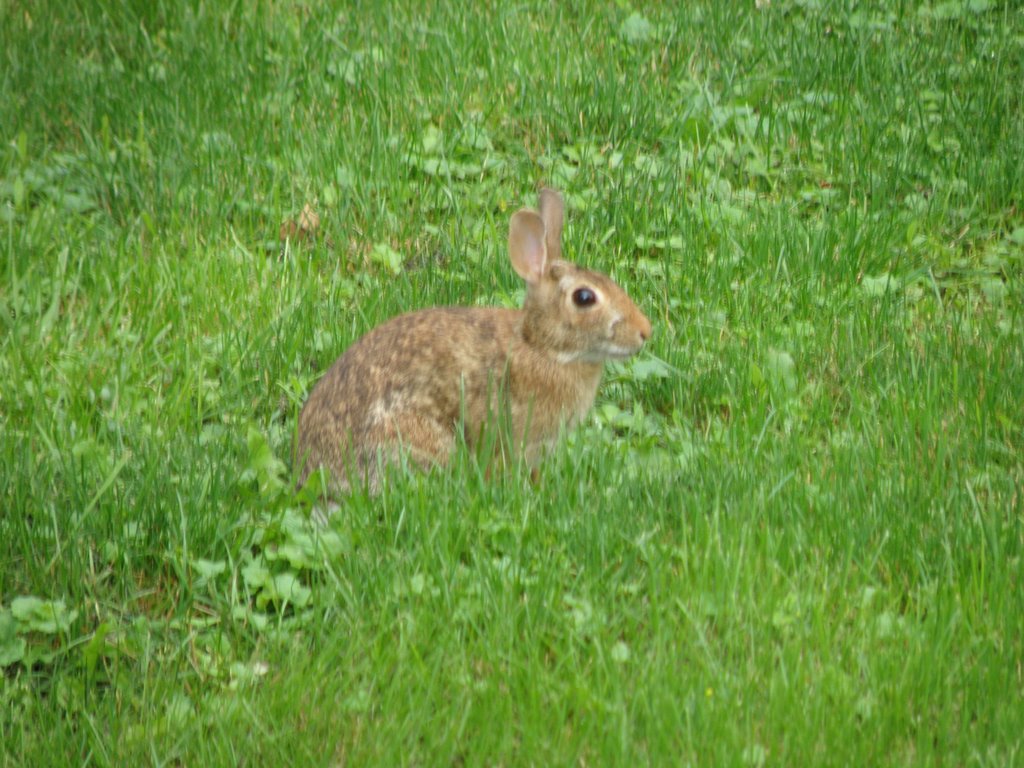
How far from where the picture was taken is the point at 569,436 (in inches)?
211

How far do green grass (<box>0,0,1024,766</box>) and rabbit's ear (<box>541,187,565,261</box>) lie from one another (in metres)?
0.69

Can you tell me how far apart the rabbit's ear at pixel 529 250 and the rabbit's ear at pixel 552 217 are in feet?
0.34

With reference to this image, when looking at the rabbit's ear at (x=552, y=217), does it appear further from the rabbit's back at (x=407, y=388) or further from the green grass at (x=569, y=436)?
the green grass at (x=569, y=436)

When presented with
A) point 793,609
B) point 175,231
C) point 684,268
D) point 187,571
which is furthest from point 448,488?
point 175,231

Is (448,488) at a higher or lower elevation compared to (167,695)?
higher

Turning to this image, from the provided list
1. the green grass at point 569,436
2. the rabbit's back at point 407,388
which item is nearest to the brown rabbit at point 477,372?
the rabbit's back at point 407,388

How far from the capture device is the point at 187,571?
4.57 m

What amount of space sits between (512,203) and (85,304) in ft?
7.15

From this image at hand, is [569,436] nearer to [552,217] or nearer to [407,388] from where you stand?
[407,388]

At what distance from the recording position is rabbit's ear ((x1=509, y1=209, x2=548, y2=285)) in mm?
5359

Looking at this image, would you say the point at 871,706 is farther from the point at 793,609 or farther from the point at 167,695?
the point at 167,695

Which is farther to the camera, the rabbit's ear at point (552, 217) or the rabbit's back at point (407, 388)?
the rabbit's ear at point (552, 217)

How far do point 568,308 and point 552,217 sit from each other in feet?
1.55

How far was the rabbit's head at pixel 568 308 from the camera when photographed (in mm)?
5219
